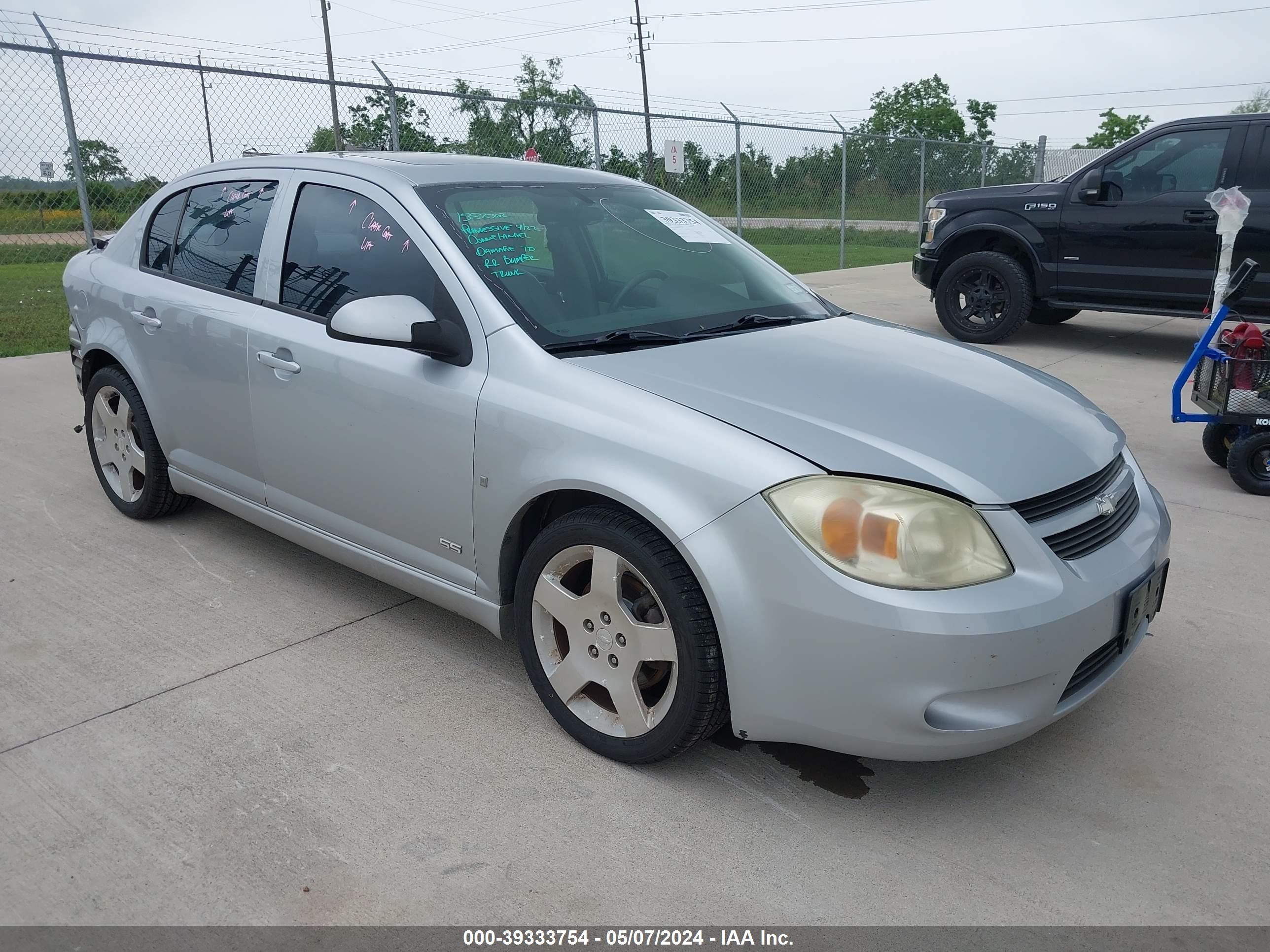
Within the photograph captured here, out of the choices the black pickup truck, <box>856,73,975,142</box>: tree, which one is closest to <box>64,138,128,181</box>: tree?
the black pickup truck

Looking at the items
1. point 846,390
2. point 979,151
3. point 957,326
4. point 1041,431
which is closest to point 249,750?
point 846,390

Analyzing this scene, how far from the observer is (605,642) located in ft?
8.77

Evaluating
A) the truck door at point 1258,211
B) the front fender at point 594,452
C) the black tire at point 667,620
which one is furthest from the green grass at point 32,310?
the truck door at point 1258,211

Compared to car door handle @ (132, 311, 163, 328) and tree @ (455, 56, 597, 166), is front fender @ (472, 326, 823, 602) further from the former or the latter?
tree @ (455, 56, 597, 166)

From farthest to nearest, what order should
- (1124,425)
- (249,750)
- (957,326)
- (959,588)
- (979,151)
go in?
(979,151), (957,326), (1124,425), (249,750), (959,588)

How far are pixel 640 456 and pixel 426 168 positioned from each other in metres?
1.50

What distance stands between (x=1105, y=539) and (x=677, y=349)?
4.13 ft

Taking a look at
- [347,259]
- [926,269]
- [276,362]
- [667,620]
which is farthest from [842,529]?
[926,269]

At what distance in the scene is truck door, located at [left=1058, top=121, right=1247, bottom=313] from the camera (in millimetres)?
7871

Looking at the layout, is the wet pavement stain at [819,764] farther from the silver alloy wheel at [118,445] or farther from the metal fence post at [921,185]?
the metal fence post at [921,185]
